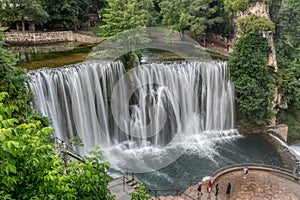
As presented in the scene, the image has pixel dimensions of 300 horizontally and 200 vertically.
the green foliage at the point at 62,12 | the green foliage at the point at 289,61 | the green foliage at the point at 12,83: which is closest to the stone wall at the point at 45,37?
the green foliage at the point at 62,12

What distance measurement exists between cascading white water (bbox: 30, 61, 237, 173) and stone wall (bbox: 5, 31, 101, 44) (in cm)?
998

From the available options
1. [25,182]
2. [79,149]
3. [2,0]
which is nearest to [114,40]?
[79,149]

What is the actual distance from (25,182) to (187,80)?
19808 millimetres

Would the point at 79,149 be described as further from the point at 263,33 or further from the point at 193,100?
the point at 263,33

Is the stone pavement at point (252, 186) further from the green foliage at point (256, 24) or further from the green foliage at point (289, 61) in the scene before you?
the green foliage at point (256, 24)

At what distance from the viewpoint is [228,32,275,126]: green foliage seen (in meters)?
24.1

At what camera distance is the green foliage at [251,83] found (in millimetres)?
24125

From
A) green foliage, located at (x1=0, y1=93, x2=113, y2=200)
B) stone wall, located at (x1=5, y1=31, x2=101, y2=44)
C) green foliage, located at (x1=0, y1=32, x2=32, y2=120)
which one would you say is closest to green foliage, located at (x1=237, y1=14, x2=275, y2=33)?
stone wall, located at (x1=5, y1=31, x2=101, y2=44)

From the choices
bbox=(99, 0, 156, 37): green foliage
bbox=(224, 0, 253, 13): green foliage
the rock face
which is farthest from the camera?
bbox=(224, 0, 253, 13): green foliage

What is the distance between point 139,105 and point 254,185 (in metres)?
9.55

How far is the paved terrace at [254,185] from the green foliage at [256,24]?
12.9 m

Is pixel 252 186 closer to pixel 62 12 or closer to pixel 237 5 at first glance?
pixel 237 5

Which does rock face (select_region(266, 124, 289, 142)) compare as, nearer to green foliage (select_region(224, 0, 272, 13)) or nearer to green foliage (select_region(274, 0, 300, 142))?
green foliage (select_region(274, 0, 300, 142))

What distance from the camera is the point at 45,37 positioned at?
30.4 meters
